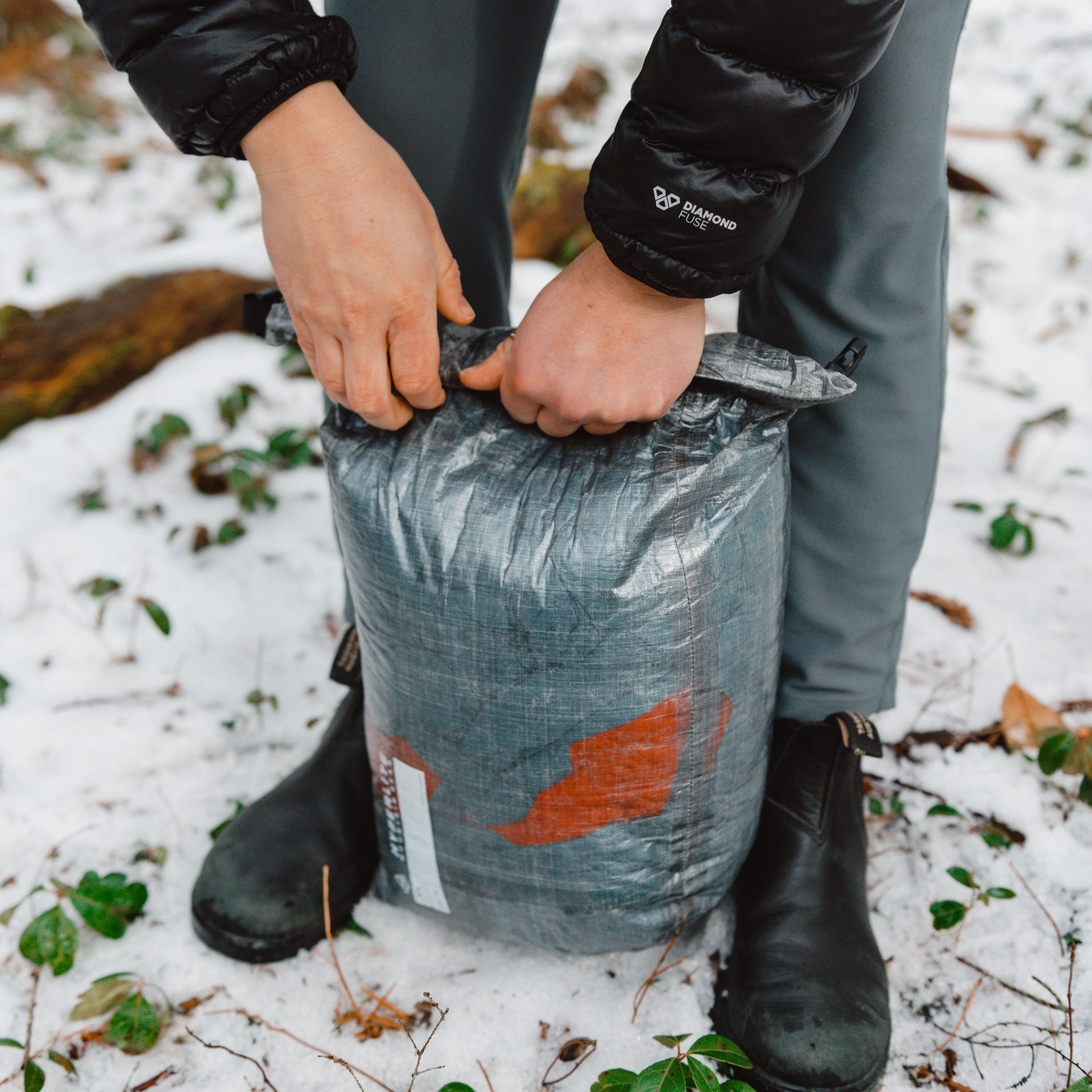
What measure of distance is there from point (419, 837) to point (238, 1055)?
0.26 metres

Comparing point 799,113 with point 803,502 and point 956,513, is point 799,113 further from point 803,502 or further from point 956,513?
point 956,513

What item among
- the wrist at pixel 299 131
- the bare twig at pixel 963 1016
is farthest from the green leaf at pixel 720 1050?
the wrist at pixel 299 131

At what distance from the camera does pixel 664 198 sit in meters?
0.59

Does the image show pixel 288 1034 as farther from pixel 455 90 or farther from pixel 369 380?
pixel 455 90

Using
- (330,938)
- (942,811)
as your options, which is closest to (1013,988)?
(942,811)

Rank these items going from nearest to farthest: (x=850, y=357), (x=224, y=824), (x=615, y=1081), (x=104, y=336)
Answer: (x=615, y=1081)
(x=850, y=357)
(x=224, y=824)
(x=104, y=336)

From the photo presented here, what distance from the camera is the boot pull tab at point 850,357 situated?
760mm

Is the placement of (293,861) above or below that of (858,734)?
below

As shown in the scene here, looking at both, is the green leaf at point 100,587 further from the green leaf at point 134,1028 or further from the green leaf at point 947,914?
the green leaf at point 947,914

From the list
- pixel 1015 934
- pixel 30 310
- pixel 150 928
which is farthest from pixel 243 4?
pixel 30 310

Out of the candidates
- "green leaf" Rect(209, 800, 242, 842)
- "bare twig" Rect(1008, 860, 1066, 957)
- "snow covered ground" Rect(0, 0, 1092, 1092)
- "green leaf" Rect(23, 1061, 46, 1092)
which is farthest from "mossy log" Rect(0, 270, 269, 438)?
"bare twig" Rect(1008, 860, 1066, 957)

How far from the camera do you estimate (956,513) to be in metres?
1.53

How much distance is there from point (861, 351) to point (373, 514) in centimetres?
51

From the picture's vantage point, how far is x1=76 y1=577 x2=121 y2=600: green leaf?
4.20 ft
